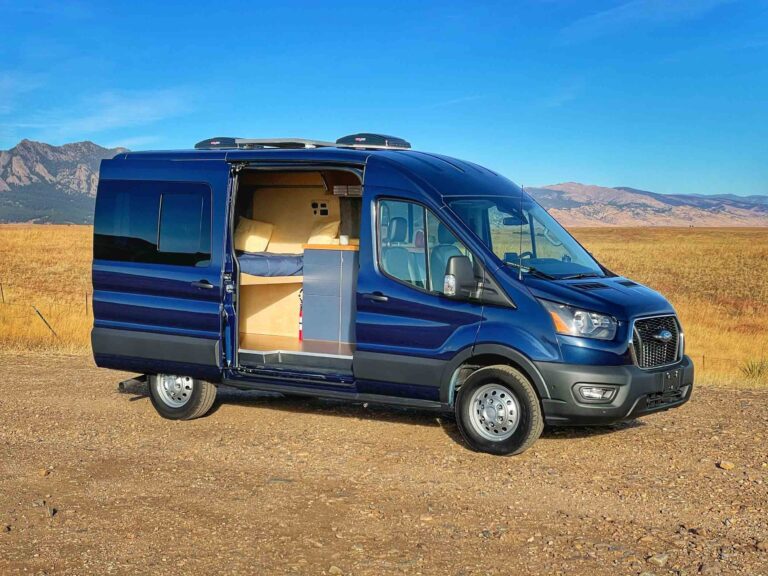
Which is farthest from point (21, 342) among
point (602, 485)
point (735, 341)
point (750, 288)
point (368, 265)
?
point (750, 288)

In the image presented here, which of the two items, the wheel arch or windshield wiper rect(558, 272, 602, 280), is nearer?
the wheel arch

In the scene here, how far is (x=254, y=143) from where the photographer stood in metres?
9.64

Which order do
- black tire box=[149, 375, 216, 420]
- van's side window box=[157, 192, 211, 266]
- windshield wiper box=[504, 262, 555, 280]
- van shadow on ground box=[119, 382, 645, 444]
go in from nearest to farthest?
windshield wiper box=[504, 262, 555, 280] → van shadow on ground box=[119, 382, 645, 444] → van's side window box=[157, 192, 211, 266] → black tire box=[149, 375, 216, 420]

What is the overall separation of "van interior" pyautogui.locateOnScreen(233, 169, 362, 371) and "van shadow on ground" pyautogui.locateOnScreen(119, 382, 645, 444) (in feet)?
2.35

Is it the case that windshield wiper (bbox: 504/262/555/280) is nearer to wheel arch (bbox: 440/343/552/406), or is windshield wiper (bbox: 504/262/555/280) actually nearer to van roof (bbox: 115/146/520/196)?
wheel arch (bbox: 440/343/552/406)

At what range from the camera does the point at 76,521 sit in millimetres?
6395

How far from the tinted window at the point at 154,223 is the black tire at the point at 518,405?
2.90 meters

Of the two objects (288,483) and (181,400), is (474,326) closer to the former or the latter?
(288,483)

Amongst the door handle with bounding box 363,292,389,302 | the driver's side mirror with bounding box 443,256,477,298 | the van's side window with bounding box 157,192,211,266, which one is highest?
the van's side window with bounding box 157,192,211,266

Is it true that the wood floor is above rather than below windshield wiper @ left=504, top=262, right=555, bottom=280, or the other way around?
Result: below

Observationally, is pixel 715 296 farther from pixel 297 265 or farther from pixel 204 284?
pixel 204 284

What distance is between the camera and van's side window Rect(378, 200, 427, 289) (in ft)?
27.4

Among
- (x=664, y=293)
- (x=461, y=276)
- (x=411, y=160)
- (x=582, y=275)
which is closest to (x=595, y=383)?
(x=582, y=275)

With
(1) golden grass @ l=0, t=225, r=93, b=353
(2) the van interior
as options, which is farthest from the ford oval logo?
(1) golden grass @ l=0, t=225, r=93, b=353
